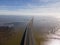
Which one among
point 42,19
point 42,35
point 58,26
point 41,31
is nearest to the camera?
point 42,35

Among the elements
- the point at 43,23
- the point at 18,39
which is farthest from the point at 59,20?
the point at 18,39

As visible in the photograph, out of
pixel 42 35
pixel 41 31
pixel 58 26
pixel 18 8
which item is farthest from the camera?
pixel 18 8

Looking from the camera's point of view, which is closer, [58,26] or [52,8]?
[58,26]

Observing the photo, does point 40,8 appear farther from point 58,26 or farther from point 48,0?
point 58,26

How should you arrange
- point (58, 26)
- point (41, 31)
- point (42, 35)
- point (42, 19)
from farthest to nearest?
point (42, 19) → point (58, 26) → point (41, 31) → point (42, 35)

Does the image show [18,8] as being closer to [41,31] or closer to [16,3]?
[16,3]

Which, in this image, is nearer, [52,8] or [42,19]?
[42,19]

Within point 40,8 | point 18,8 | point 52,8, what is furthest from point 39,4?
point 18,8

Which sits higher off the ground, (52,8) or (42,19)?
(52,8)

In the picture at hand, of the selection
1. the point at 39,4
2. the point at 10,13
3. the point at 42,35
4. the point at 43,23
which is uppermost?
the point at 39,4
